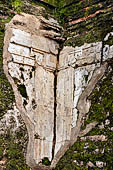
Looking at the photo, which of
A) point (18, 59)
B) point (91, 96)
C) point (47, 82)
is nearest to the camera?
point (91, 96)

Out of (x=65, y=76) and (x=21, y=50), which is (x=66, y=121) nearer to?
(x=65, y=76)

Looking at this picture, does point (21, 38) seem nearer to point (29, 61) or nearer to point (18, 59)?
point (18, 59)

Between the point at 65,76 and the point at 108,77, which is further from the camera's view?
the point at 65,76

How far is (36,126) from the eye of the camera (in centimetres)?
1534

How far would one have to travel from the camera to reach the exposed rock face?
15.1 meters

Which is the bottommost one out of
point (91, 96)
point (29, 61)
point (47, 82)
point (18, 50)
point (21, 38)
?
point (91, 96)

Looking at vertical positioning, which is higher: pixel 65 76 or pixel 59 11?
pixel 59 11

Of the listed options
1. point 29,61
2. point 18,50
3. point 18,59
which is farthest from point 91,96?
point 18,50

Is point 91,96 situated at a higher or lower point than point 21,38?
lower

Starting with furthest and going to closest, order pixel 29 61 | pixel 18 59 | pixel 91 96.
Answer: pixel 29 61
pixel 18 59
pixel 91 96

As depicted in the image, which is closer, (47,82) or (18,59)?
(18,59)

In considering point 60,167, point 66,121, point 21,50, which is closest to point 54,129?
point 66,121

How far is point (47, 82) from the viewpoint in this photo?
16.7 meters

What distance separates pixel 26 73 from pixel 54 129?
11.4ft
